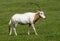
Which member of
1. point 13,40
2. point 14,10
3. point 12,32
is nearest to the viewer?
point 13,40

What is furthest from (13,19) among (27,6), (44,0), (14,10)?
(44,0)

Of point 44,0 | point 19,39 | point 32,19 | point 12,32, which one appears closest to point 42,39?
point 19,39

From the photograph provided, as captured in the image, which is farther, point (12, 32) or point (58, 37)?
point (12, 32)

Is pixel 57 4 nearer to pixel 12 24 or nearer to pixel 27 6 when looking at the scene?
pixel 27 6

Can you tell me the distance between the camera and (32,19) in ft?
61.9

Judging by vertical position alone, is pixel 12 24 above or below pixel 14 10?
above

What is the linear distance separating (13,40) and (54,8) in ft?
75.3

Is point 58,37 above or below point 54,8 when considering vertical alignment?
above

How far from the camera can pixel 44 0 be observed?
4534cm

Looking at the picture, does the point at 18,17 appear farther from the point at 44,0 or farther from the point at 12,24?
the point at 44,0

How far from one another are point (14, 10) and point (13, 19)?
1906 cm

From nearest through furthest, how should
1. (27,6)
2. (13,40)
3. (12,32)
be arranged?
(13,40)
(12,32)
(27,6)

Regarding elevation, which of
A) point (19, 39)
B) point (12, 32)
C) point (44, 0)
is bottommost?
point (44, 0)

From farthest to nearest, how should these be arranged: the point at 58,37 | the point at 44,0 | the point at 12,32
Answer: the point at 44,0 < the point at 12,32 < the point at 58,37
